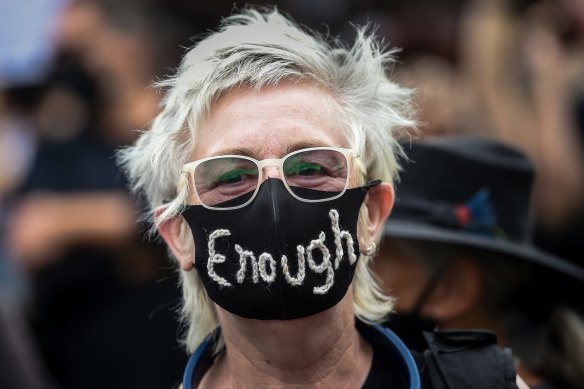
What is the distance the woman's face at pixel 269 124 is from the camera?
2.12 m

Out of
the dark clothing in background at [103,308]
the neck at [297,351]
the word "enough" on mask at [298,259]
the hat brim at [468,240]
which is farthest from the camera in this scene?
the dark clothing in background at [103,308]

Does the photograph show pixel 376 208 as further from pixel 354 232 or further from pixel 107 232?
pixel 107 232

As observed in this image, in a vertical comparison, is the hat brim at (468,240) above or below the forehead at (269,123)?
below

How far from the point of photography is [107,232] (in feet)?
14.0

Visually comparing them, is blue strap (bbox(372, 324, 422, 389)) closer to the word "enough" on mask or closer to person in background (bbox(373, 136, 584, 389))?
the word "enough" on mask

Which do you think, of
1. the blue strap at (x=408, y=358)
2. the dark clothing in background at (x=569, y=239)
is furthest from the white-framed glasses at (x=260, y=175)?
the dark clothing in background at (x=569, y=239)

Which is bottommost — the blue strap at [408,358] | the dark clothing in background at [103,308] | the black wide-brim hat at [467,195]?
the dark clothing in background at [103,308]

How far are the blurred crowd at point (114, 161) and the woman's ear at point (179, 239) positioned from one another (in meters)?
1.57

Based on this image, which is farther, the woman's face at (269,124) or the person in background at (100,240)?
the person in background at (100,240)

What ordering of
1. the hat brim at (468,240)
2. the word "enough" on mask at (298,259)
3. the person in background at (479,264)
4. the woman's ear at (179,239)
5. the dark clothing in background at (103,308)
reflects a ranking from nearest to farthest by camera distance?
the word "enough" on mask at (298,259), the woman's ear at (179,239), the hat brim at (468,240), the person in background at (479,264), the dark clothing in background at (103,308)

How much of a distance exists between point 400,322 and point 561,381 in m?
0.66

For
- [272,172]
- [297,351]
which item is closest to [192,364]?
[297,351]

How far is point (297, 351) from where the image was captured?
2.18m

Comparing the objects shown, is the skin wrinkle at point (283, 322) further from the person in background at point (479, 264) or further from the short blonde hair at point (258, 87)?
the person in background at point (479, 264)
